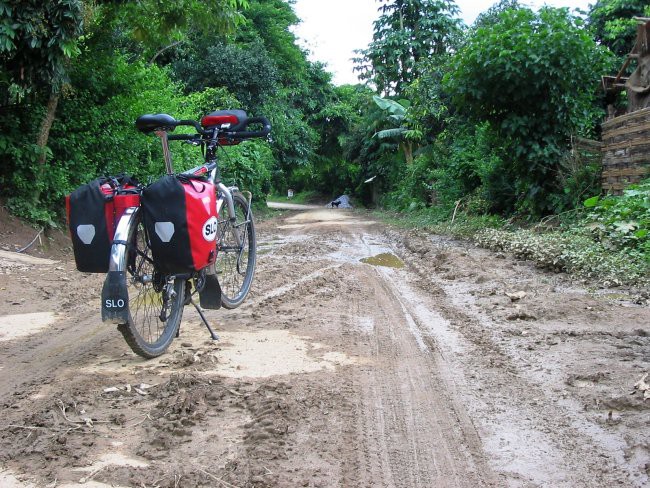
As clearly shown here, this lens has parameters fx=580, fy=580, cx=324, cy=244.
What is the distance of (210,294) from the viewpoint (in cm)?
418

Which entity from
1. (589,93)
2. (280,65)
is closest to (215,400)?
(589,93)

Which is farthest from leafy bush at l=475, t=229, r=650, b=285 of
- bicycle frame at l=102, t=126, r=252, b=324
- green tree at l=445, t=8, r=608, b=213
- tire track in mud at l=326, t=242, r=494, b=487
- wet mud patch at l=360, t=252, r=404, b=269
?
bicycle frame at l=102, t=126, r=252, b=324

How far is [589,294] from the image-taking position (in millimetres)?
5234

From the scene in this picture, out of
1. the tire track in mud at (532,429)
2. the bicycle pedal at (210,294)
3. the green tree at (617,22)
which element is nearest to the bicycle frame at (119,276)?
the bicycle pedal at (210,294)

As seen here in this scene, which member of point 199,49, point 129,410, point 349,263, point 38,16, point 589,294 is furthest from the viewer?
point 199,49

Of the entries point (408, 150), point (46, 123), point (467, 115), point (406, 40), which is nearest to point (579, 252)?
point (467, 115)

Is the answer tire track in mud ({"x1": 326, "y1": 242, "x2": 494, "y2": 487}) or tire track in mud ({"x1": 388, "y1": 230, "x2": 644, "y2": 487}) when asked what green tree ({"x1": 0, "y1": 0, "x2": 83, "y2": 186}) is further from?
tire track in mud ({"x1": 388, "y1": 230, "x2": 644, "y2": 487})

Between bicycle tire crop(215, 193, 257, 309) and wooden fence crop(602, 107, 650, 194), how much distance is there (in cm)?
637

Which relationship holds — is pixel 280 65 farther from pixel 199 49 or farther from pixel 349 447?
pixel 349 447

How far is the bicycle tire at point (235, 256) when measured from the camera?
4586 mm

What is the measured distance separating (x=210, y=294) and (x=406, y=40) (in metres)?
28.1

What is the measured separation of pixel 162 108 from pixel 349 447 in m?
9.89

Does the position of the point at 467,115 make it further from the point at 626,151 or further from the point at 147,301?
the point at 147,301

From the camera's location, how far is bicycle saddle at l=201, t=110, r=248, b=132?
14.2 feet
